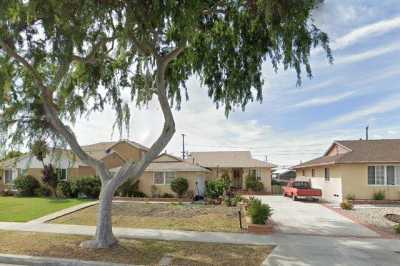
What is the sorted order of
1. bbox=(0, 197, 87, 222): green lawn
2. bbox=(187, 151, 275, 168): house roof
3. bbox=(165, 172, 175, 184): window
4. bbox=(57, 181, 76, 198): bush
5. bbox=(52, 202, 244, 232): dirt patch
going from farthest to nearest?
bbox=(187, 151, 275, 168): house roof, bbox=(165, 172, 175, 184): window, bbox=(57, 181, 76, 198): bush, bbox=(0, 197, 87, 222): green lawn, bbox=(52, 202, 244, 232): dirt patch

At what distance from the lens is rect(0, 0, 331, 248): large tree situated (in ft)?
31.5

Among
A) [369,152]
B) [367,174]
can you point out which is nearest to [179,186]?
[367,174]

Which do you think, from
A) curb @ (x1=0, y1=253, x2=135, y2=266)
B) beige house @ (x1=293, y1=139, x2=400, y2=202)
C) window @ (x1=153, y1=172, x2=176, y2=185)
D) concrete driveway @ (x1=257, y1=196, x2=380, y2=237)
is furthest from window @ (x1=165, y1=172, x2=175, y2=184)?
curb @ (x1=0, y1=253, x2=135, y2=266)

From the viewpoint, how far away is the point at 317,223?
15812 millimetres

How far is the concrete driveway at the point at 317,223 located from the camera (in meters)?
13.6

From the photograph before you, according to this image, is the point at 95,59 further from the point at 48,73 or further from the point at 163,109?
the point at 163,109

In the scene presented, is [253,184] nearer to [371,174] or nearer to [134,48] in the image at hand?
[371,174]

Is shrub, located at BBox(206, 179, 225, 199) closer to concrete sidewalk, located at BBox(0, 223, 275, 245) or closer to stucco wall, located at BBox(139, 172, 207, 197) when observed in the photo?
stucco wall, located at BBox(139, 172, 207, 197)

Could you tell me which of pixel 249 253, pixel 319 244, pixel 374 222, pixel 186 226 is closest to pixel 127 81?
pixel 186 226

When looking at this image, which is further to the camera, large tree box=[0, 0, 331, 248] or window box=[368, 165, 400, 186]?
window box=[368, 165, 400, 186]

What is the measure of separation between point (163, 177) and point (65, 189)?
7.40 m

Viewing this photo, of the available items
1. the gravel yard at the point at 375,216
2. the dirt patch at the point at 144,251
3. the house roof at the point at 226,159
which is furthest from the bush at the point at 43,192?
the gravel yard at the point at 375,216

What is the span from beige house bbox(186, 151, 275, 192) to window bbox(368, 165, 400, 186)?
12.0 m

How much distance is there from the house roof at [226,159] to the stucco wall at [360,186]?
11.8m
